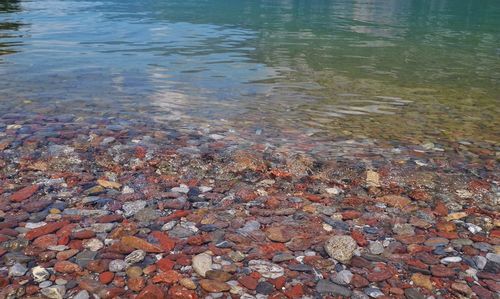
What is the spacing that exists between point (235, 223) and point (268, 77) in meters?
11.2

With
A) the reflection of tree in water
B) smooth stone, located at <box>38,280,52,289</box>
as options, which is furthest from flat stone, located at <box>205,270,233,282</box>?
the reflection of tree in water

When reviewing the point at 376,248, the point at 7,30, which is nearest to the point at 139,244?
the point at 376,248

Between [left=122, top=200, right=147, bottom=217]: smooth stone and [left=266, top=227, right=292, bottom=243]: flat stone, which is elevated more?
[left=122, top=200, right=147, bottom=217]: smooth stone

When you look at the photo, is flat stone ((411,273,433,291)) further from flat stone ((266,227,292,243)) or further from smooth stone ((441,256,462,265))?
flat stone ((266,227,292,243))

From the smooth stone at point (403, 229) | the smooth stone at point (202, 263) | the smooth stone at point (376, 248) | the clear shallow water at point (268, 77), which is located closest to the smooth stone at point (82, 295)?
the smooth stone at point (202, 263)

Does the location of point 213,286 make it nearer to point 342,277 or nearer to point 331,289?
point 331,289

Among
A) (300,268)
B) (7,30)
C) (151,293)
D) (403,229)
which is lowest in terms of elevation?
(403,229)

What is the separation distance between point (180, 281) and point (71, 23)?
34222 millimetres

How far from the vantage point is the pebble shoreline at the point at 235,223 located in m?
4.52

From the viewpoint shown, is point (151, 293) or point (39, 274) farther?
point (39, 274)

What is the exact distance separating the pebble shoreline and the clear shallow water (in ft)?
8.03

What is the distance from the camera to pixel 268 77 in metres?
16.3

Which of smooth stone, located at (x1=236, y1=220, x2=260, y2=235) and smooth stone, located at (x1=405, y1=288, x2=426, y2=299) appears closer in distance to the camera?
smooth stone, located at (x1=405, y1=288, x2=426, y2=299)

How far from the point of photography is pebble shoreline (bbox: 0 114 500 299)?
452 centimetres
